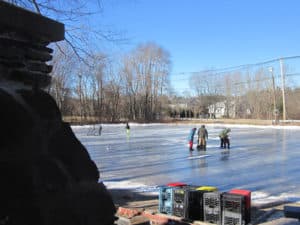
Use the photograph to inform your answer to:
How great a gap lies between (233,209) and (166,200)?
1444mm

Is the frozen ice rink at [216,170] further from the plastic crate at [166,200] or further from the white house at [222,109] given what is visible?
the white house at [222,109]

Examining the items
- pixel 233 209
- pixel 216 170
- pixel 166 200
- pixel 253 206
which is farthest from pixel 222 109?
pixel 233 209

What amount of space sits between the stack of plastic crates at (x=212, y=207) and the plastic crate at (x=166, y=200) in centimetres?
73

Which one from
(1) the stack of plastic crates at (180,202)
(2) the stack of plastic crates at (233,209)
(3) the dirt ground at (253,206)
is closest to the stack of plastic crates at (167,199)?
(1) the stack of plastic crates at (180,202)

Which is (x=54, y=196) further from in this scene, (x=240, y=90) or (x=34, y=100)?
(x=240, y=90)

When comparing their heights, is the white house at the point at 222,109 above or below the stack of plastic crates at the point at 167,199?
above

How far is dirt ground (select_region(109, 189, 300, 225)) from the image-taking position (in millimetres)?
7386

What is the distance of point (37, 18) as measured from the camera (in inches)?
114

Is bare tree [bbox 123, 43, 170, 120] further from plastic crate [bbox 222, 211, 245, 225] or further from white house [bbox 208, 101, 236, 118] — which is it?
plastic crate [bbox 222, 211, 245, 225]

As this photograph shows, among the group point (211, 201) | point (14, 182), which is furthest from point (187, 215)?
point (14, 182)

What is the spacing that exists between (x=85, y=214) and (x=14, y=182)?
0.63 m

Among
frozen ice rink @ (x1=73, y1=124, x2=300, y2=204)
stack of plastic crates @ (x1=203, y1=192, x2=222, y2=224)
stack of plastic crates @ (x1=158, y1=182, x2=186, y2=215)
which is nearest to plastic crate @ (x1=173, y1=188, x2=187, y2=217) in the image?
stack of plastic crates @ (x1=158, y1=182, x2=186, y2=215)

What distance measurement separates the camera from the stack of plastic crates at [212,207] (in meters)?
7.01

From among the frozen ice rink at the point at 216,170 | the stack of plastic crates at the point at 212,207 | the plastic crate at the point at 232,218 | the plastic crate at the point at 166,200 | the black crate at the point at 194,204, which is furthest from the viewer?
the frozen ice rink at the point at 216,170
